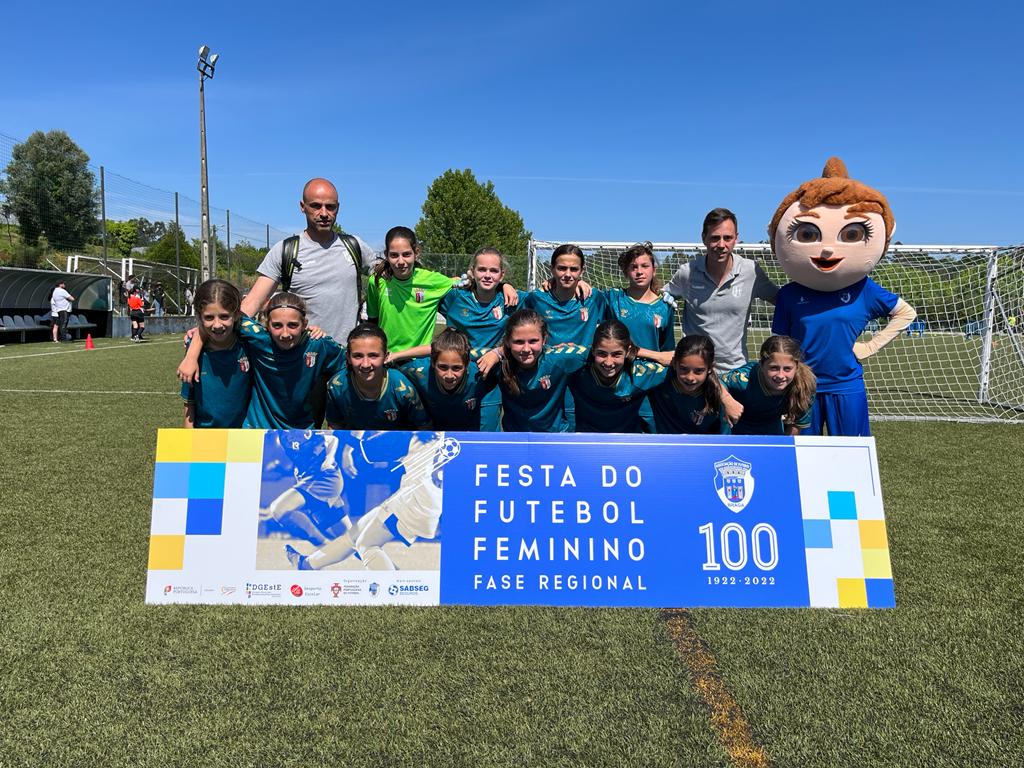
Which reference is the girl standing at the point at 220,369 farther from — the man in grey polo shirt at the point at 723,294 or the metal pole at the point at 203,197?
the metal pole at the point at 203,197

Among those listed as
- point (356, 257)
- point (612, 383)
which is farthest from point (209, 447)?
point (612, 383)

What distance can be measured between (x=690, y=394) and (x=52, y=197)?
2110 cm

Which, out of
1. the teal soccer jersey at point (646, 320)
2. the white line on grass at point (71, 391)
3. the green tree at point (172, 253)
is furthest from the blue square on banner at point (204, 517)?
the green tree at point (172, 253)

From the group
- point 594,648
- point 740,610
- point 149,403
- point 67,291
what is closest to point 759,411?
point 740,610

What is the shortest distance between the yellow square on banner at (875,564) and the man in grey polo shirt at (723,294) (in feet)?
4.63

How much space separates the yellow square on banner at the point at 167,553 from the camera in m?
2.98

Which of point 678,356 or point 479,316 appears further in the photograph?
point 479,316

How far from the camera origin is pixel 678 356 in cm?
349

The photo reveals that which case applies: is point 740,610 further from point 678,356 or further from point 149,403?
point 149,403

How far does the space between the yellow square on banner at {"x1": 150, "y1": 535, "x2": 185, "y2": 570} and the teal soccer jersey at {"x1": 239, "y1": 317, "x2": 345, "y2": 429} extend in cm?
87

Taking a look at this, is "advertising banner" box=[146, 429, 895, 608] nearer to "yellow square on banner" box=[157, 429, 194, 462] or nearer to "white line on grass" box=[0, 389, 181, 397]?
"yellow square on banner" box=[157, 429, 194, 462]

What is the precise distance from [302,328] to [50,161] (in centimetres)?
1977

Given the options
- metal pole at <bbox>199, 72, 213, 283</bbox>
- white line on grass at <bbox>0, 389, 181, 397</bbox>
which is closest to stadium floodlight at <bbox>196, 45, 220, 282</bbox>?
metal pole at <bbox>199, 72, 213, 283</bbox>

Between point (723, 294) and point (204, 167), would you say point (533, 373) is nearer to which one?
point (723, 294)
